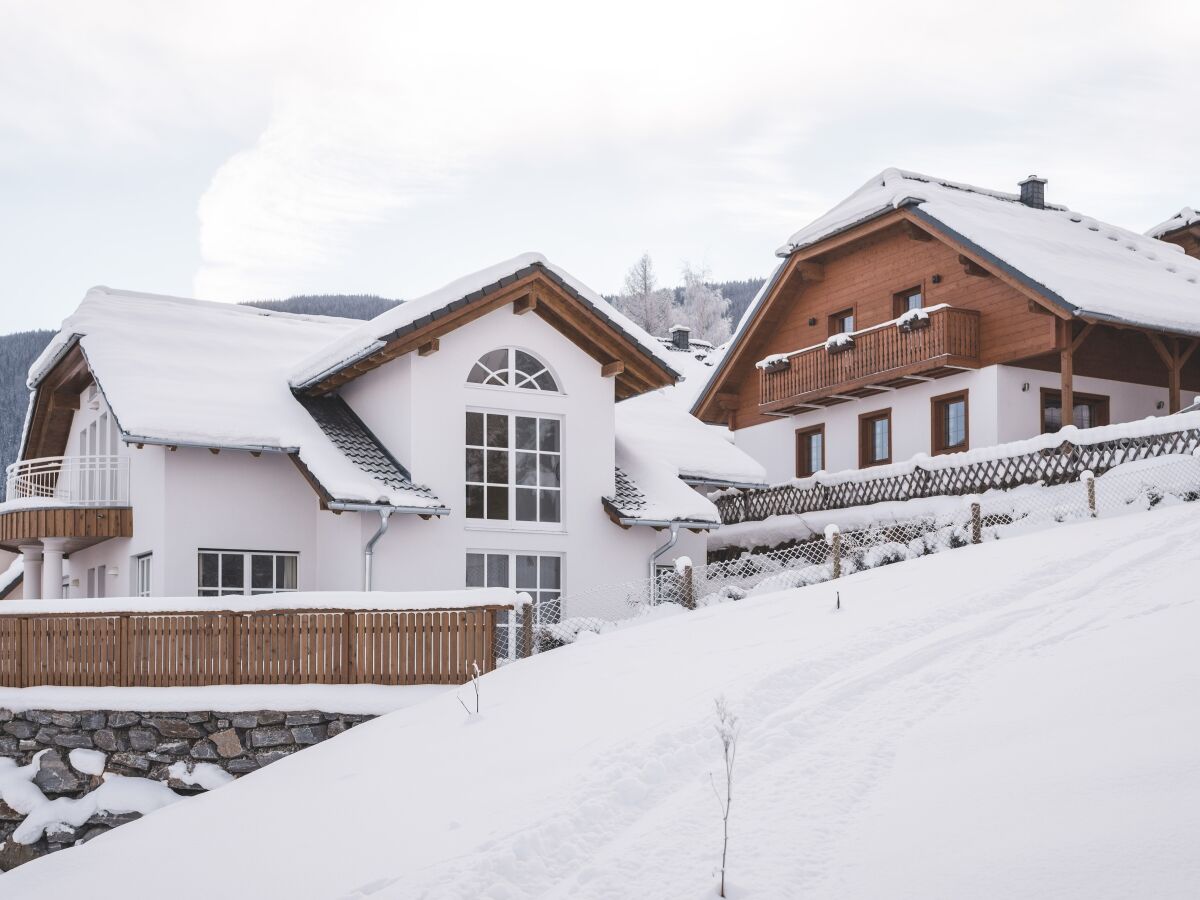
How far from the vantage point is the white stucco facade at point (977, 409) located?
25.2 metres

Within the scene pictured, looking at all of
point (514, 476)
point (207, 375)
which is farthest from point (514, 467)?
point (207, 375)

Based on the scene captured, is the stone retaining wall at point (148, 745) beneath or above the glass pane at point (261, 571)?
beneath

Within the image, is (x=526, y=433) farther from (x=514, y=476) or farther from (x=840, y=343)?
(x=840, y=343)

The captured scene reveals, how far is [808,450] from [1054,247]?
716 centimetres

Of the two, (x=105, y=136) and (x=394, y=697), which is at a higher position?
(x=105, y=136)

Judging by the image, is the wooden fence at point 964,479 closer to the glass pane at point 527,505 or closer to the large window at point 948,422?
the large window at point 948,422

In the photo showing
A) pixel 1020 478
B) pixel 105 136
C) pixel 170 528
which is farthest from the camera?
pixel 1020 478

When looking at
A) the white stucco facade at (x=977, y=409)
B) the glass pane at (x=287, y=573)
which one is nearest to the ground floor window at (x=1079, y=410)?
the white stucco facade at (x=977, y=409)

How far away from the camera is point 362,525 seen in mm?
18641

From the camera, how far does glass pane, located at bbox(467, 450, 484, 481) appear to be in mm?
19891

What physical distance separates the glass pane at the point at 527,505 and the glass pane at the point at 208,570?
4.60 metres

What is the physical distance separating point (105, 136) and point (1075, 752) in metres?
13.7

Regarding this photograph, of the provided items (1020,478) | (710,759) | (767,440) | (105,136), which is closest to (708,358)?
(767,440)

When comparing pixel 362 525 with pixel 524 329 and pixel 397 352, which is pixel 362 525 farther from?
pixel 524 329
